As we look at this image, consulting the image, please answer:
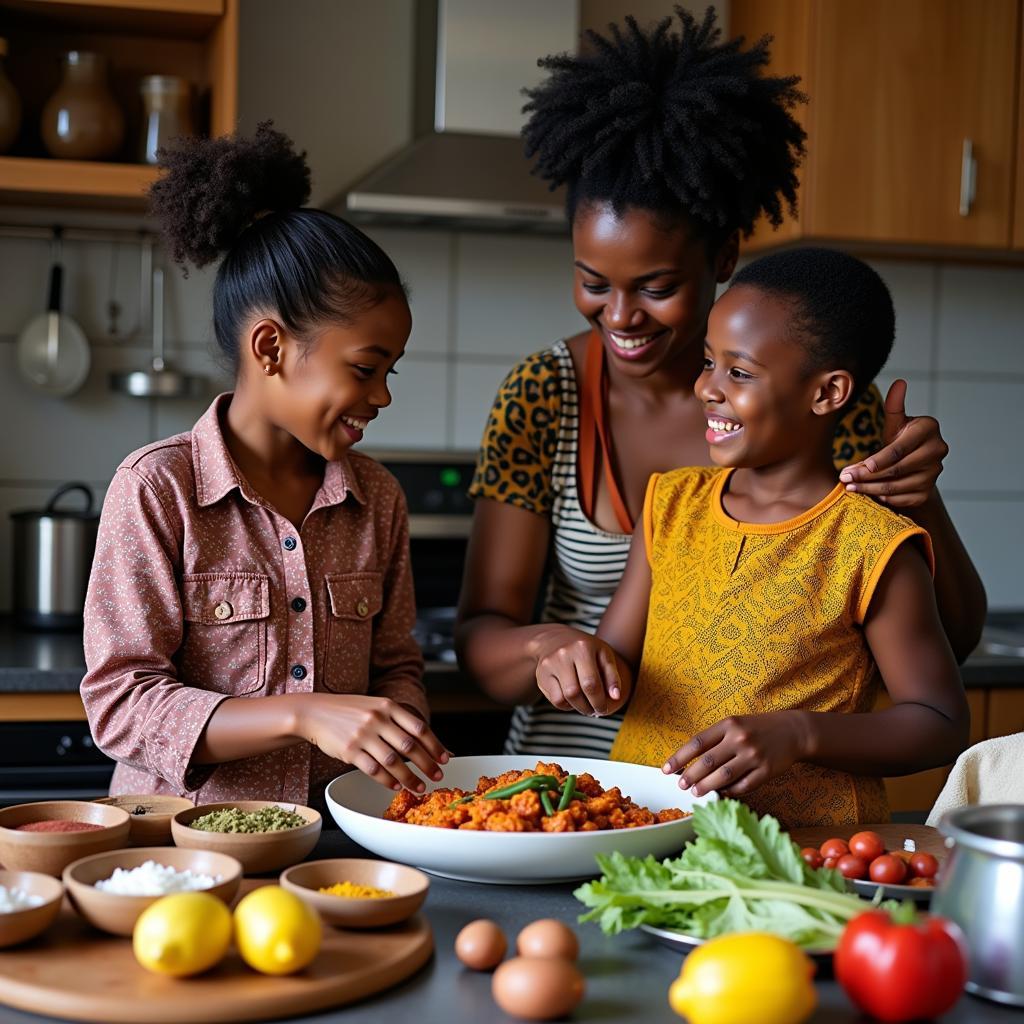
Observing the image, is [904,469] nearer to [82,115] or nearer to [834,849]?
[834,849]

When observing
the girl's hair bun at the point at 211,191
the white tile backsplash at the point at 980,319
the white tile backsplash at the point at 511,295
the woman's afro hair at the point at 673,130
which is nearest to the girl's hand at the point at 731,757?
the woman's afro hair at the point at 673,130

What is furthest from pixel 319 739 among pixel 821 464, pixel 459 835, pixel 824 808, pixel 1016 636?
pixel 1016 636

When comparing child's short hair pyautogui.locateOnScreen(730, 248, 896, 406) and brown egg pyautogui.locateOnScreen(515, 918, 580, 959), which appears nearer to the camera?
brown egg pyautogui.locateOnScreen(515, 918, 580, 959)

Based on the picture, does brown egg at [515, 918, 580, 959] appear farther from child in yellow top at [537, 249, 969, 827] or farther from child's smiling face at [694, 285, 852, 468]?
child's smiling face at [694, 285, 852, 468]

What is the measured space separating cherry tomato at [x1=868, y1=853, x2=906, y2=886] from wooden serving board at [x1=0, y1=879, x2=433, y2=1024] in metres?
0.37

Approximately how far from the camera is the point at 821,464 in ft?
4.98

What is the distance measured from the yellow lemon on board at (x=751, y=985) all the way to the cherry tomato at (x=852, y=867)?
0.94ft

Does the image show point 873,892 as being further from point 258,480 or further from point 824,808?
point 258,480

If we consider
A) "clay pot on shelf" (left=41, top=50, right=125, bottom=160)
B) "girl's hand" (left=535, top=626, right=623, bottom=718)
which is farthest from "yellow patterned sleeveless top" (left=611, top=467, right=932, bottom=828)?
"clay pot on shelf" (left=41, top=50, right=125, bottom=160)

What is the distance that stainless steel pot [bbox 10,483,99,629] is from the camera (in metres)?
2.49

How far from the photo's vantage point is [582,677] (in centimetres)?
134

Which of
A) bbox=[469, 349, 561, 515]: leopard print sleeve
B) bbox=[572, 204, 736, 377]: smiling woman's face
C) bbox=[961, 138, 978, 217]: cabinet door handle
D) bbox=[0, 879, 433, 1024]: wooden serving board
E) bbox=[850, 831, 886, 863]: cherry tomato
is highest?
bbox=[961, 138, 978, 217]: cabinet door handle

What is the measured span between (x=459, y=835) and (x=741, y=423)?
1.98 feet

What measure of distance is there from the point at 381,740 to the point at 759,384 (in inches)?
22.6
